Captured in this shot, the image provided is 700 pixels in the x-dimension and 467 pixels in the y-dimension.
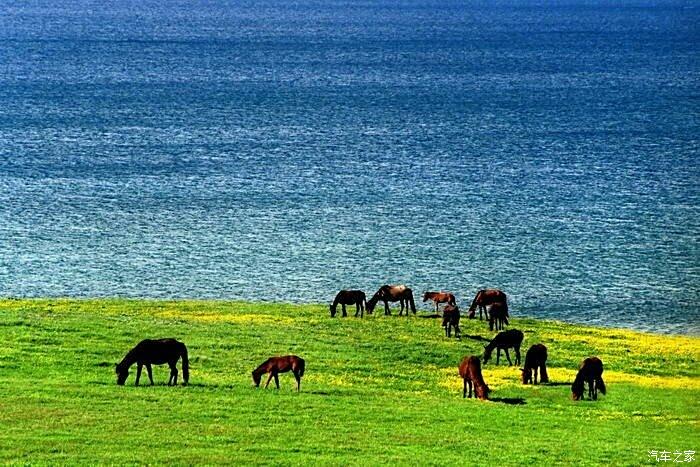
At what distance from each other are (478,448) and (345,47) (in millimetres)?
171601

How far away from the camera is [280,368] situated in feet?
106

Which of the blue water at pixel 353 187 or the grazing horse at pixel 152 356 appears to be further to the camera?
the blue water at pixel 353 187

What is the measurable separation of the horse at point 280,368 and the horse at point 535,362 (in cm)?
610

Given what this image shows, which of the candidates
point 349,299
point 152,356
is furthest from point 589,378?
point 349,299

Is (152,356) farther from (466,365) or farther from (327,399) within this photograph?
(466,365)

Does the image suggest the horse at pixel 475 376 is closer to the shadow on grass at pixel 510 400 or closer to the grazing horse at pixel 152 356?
the shadow on grass at pixel 510 400

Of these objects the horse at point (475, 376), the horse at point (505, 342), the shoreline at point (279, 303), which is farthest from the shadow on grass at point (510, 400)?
the shoreline at point (279, 303)

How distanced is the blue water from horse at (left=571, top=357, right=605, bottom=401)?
60.7ft

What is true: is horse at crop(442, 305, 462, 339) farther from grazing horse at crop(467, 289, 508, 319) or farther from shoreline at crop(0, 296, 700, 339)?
shoreline at crop(0, 296, 700, 339)

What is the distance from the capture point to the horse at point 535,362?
112 feet

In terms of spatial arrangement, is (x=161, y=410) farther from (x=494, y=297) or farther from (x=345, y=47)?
(x=345, y=47)

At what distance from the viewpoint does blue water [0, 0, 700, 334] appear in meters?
58.8

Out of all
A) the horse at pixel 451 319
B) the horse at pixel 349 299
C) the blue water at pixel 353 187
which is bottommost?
the horse at pixel 451 319

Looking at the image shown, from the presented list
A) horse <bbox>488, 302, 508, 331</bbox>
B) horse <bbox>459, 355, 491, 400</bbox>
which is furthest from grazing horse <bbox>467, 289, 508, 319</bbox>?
horse <bbox>459, 355, 491, 400</bbox>
